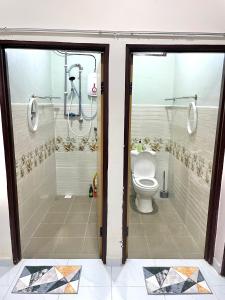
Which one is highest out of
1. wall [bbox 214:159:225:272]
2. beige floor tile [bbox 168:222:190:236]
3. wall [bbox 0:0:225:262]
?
wall [bbox 0:0:225:262]

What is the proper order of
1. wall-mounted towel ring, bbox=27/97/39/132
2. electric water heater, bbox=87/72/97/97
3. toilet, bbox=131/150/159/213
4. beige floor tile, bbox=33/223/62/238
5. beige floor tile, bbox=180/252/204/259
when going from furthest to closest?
1. electric water heater, bbox=87/72/97/97
2. toilet, bbox=131/150/159/213
3. beige floor tile, bbox=33/223/62/238
4. wall-mounted towel ring, bbox=27/97/39/132
5. beige floor tile, bbox=180/252/204/259

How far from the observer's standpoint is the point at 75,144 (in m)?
3.49

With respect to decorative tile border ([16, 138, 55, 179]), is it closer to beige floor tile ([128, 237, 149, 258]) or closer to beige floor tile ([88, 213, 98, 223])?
beige floor tile ([88, 213, 98, 223])

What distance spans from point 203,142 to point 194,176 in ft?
1.34

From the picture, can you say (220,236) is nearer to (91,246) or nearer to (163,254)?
(163,254)

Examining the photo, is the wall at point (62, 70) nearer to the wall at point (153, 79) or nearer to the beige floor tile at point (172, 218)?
the wall at point (153, 79)

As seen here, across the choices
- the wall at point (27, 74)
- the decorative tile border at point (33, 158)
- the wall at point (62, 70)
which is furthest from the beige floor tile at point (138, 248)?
the wall at point (62, 70)

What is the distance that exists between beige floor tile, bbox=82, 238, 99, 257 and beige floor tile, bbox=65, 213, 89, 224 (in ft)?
1.42

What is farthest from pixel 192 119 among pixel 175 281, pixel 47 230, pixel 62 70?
pixel 47 230

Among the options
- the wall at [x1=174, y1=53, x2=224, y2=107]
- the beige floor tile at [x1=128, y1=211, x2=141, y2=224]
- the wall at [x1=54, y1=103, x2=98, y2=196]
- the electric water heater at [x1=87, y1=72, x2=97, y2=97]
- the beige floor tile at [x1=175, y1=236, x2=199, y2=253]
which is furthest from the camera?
the wall at [x1=54, y1=103, x2=98, y2=196]

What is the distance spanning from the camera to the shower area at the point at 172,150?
218 cm

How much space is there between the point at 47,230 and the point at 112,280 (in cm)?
109

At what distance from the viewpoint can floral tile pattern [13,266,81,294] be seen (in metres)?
1.73

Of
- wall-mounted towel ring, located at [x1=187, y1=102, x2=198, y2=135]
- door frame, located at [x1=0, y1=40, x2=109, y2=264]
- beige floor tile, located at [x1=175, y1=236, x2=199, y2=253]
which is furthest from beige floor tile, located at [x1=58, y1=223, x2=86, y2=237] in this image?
wall-mounted towel ring, located at [x1=187, y1=102, x2=198, y2=135]
